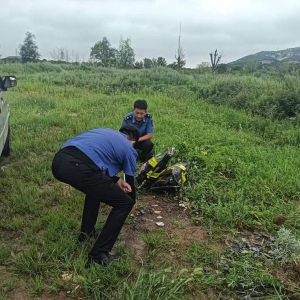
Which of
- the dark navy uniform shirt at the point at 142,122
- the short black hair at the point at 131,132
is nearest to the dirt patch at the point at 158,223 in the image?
the short black hair at the point at 131,132

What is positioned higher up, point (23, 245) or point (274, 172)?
point (274, 172)

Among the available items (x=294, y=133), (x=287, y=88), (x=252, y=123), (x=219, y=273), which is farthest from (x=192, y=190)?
(x=287, y=88)

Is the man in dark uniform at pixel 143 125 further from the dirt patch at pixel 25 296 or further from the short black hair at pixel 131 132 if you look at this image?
Answer: the dirt patch at pixel 25 296

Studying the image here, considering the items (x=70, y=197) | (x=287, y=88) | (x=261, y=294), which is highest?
(x=287, y=88)

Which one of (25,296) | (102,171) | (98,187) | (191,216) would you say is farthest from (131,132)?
(25,296)

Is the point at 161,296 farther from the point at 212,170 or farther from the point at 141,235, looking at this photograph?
the point at 212,170

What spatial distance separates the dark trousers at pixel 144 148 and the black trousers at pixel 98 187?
2651 millimetres

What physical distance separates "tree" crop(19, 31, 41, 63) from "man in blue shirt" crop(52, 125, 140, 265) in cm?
4049

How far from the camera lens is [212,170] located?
4625mm

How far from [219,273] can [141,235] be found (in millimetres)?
846

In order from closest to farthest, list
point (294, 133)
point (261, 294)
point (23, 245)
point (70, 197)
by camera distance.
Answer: point (261, 294), point (23, 245), point (70, 197), point (294, 133)

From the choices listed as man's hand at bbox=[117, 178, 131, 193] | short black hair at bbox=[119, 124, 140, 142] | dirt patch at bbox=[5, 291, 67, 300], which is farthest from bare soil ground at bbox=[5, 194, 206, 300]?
short black hair at bbox=[119, 124, 140, 142]

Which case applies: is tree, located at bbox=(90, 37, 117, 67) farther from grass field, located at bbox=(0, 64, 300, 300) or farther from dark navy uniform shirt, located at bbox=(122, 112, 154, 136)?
dark navy uniform shirt, located at bbox=(122, 112, 154, 136)

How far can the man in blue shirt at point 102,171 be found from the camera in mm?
2447
